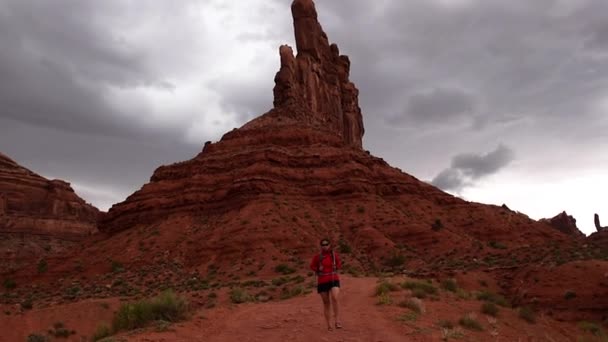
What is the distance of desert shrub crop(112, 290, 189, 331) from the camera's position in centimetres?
1442

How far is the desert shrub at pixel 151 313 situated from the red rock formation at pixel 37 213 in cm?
7666

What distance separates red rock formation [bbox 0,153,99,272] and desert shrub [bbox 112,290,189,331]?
76.7 meters

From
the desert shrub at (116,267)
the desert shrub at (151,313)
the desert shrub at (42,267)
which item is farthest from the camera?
the desert shrub at (42,267)

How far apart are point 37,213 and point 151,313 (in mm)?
99077

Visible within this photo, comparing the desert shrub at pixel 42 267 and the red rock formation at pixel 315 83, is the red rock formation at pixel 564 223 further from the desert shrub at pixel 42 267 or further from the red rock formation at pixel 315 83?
the desert shrub at pixel 42 267

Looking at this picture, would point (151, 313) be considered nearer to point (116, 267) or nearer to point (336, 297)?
point (336, 297)

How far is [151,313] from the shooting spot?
1458 cm

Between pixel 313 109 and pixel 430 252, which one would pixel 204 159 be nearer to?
pixel 313 109

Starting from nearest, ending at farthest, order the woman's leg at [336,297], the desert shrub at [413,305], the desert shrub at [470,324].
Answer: the woman's leg at [336,297] → the desert shrub at [470,324] → the desert shrub at [413,305]

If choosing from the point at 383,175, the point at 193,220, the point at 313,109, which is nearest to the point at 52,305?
the point at 193,220

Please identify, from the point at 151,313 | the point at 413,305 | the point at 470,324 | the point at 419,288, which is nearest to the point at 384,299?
the point at 413,305

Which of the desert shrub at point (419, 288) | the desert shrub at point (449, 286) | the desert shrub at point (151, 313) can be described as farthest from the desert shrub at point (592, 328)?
the desert shrub at point (151, 313)

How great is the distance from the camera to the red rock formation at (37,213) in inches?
3593

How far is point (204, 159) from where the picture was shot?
59594 millimetres
